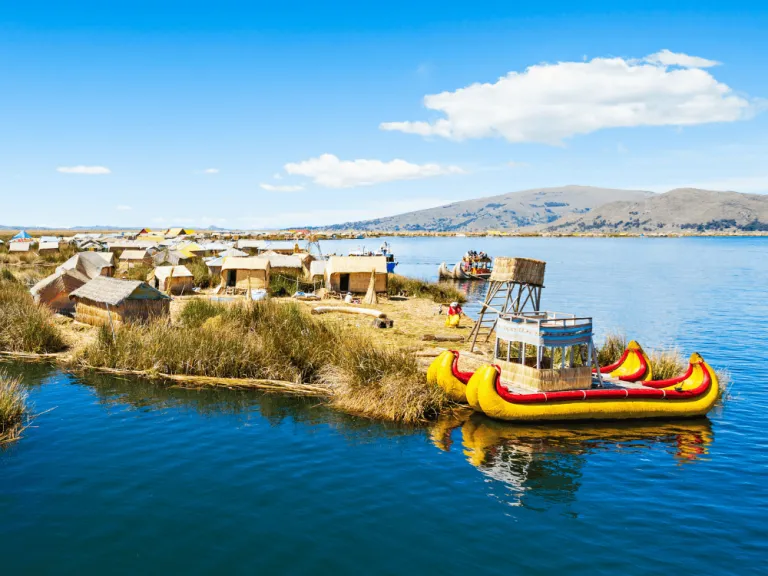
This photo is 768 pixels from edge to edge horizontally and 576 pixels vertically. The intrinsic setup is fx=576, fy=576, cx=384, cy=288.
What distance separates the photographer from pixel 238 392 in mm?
17422

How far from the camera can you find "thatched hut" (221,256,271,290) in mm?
37375

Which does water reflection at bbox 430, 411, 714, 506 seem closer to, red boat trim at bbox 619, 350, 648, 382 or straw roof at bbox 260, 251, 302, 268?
red boat trim at bbox 619, 350, 648, 382

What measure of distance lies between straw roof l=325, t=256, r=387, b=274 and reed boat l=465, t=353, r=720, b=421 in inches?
838

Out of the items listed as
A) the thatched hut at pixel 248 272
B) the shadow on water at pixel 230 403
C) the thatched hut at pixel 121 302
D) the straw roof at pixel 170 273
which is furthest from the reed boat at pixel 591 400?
the straw roof at pixel 170 273

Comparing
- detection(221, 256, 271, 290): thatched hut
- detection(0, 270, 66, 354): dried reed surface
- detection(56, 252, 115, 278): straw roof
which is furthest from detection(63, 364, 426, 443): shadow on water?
detection(221, 256, 271, 290): thatched hut

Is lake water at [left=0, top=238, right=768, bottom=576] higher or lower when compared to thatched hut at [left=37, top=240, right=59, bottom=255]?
lower

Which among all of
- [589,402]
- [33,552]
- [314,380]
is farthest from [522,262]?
[33,552]

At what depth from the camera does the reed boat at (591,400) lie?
14.7m

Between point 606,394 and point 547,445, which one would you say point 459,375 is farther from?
point 606,394

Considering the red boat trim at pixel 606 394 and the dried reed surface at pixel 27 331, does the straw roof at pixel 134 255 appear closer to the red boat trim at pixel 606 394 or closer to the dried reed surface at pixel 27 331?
the dried reed surface at pixel 27 331

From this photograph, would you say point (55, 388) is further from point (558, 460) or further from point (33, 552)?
point (558, 460)

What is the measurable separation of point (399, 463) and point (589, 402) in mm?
5747

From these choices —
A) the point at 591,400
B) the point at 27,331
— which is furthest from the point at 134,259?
the point at 591,400

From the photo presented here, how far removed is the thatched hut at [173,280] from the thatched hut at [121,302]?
1077cm
